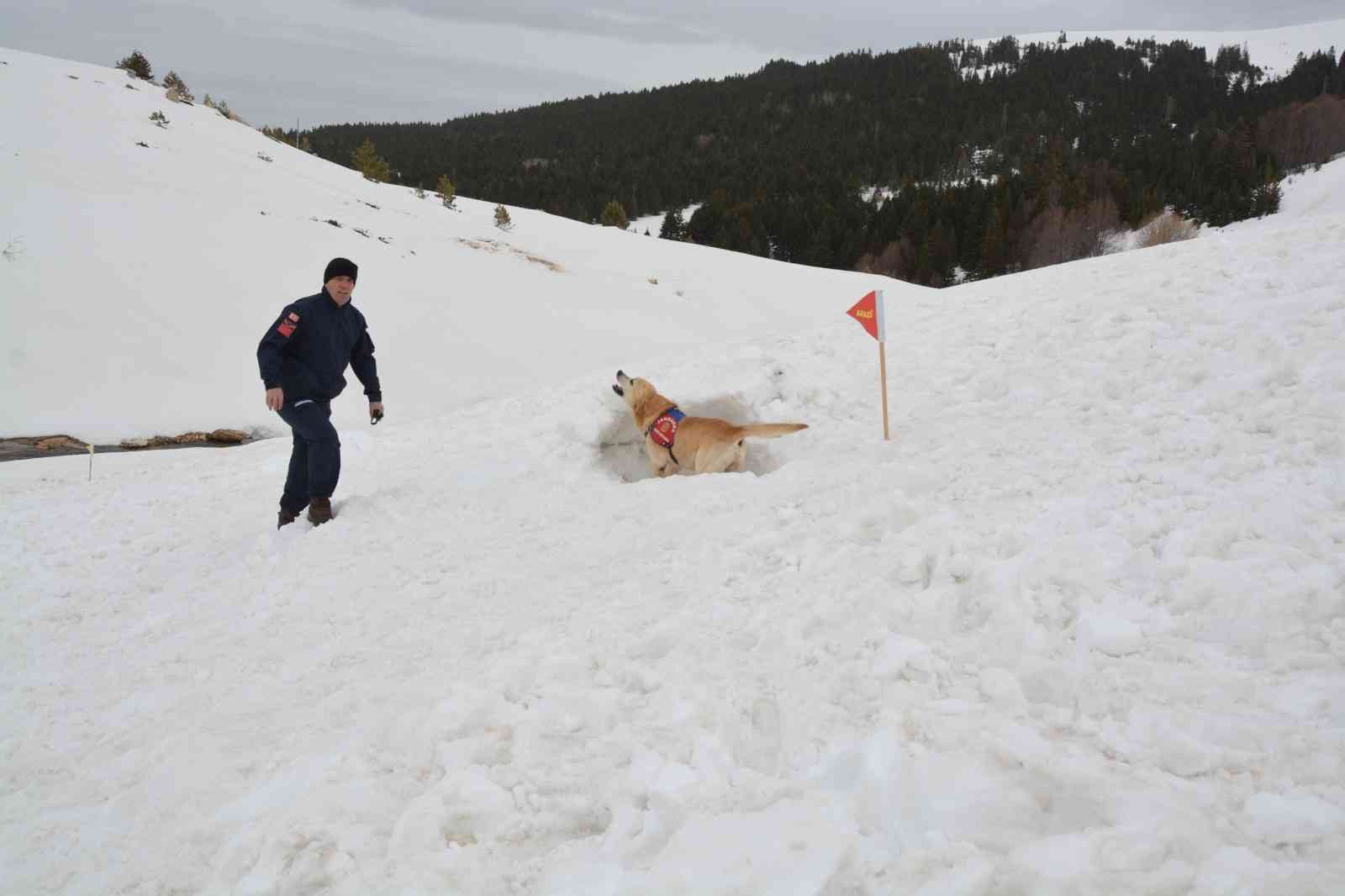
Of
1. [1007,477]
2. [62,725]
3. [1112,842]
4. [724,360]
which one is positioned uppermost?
[724,360]

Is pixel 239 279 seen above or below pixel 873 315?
above

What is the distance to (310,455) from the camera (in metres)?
5.46

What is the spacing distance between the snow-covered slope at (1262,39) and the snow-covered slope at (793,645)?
165 meters

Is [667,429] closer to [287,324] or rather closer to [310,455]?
[310,455]

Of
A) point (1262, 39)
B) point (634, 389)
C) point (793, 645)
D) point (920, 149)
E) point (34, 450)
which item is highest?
point (1262, 39)

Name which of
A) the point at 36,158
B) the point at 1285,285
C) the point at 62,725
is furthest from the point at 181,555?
the point at 36,158

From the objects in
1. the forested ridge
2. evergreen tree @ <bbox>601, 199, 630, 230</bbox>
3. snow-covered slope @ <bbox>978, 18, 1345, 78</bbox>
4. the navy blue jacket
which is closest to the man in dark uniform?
the navy blue jacket

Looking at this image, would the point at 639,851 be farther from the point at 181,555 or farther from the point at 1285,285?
the point at 1285,285

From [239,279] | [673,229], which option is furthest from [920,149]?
[239,279]

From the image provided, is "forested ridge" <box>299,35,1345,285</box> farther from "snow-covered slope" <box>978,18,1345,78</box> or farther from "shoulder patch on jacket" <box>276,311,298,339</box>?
"shoulder patch on jacket" <box>276,311,298,339</box>

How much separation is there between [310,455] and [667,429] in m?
3.03

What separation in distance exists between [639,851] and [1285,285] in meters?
6.26

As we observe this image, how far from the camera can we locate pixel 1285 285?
5.20 metres

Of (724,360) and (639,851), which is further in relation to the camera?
(724,360)
